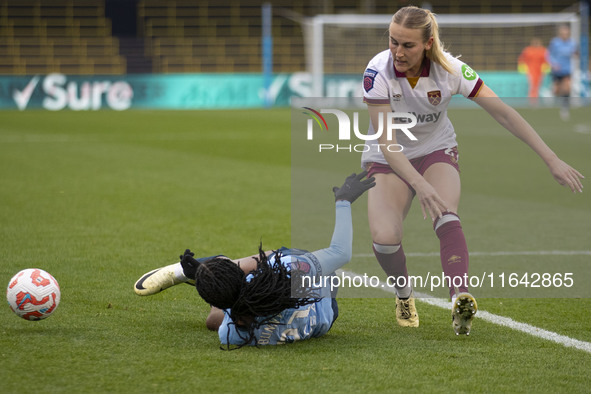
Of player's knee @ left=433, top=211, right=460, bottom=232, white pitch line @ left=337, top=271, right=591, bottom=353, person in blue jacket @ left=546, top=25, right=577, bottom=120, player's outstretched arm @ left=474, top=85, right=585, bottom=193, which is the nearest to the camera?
white pitch line @ left=337, top=271, right=591, bottom=353

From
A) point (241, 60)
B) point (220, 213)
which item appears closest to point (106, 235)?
point (220, 213)

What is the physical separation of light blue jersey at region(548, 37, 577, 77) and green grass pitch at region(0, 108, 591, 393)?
7.70 metres

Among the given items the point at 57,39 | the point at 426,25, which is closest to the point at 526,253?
the point at 426,25

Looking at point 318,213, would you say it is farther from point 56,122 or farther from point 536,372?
point 56,122

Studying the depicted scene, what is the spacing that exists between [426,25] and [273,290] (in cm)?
153

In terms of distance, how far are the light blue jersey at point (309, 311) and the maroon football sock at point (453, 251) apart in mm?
505

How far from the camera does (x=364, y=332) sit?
185 inches

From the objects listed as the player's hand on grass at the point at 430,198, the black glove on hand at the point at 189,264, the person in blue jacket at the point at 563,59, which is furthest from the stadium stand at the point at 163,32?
the player's hand on grass at the point at 430,198

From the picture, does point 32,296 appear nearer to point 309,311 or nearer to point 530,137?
point 309,311

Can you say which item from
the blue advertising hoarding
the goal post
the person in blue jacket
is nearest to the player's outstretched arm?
the goal post

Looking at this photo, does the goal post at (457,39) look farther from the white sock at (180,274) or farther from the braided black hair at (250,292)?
the braided black hair at (250,292)

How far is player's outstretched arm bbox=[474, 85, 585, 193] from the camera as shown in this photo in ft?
15.0

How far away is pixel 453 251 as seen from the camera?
4668 millimetres

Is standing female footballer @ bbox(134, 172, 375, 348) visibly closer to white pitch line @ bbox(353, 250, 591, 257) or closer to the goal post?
white pitch line @ bbox(353, 250, 591, 257)
